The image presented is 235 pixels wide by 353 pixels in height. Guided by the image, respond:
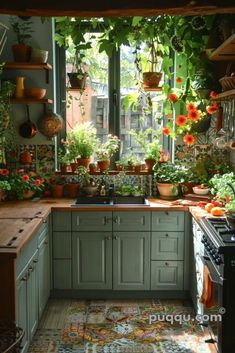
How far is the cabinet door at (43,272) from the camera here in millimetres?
3328

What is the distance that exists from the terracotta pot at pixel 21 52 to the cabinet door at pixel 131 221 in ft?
5.69

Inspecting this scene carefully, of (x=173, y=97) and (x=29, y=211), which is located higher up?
(x=173, y=97)

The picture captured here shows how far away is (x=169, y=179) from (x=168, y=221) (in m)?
0.52

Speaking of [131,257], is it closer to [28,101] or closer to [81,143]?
[81,143]

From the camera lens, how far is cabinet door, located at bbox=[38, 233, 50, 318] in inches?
131

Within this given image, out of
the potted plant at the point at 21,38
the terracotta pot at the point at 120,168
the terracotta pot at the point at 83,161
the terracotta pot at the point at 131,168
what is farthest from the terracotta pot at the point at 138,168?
the potted plant at the point at 21,38

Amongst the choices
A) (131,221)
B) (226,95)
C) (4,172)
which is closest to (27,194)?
(4,172)

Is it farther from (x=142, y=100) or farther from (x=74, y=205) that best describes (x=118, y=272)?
(x=142, y=100)

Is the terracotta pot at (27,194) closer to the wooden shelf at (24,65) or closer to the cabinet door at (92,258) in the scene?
the cabinet door at (92,258)

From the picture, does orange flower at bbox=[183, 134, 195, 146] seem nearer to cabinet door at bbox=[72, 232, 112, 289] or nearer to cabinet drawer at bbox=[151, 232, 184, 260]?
cabinet drawer at bbox=[151, 232, 184, 260]

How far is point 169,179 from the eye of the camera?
4191 millimetres

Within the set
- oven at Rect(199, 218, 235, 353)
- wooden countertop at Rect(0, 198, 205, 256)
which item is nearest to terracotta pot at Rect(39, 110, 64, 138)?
wooden countertop at Rect(0, 198, 205, 256)

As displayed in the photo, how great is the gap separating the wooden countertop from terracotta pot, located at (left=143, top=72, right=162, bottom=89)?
3.70 ft

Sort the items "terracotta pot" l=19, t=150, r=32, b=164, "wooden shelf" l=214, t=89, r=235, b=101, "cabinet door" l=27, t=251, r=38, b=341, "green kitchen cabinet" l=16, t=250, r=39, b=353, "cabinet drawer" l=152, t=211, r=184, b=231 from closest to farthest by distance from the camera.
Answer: "green kitchen cabinet" l=16, t=250, r=39, b=353
"cabinet door" l=27, t=251, r=38, b=341
"wooden shelf" l=214, t=89, r=235, b=101
"cabinet drawer" l=152, t=211, r=184, b=231
"terracotta pot" l=19, t=150, r=32, b=164
